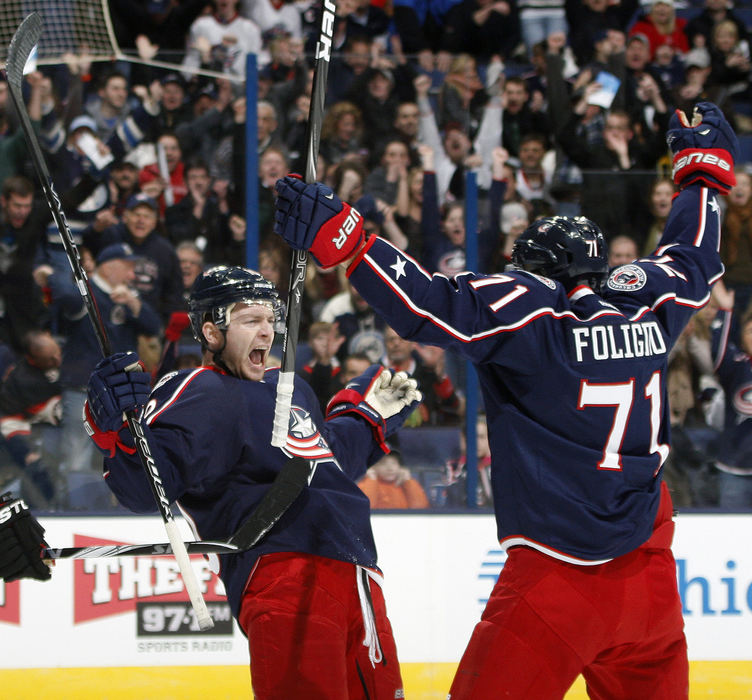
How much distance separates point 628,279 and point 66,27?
334 cm

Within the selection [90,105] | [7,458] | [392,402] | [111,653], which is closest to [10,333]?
[7,458]

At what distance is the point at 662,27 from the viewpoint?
254 inches

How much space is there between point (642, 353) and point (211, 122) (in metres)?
2.61

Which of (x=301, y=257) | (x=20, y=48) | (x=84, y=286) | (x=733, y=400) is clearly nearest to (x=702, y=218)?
(x=301, y=257)

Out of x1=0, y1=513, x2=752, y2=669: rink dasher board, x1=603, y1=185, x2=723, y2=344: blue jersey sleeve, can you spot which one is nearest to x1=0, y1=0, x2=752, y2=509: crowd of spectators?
x1=0, y1=513, x2=752, y2=669: rink dasher board

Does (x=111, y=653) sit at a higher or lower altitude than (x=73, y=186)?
lower

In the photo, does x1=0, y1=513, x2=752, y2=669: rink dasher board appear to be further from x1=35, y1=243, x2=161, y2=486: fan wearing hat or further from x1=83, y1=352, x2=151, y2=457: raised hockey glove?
x1=83, y1=352, x2=151, y2=457: raised hockey glove

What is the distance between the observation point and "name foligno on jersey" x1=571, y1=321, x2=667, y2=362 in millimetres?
2199

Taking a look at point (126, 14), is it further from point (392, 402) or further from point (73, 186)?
point (392, 402)

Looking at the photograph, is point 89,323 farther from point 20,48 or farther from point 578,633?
point 578,633

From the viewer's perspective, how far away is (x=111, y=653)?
3.88m

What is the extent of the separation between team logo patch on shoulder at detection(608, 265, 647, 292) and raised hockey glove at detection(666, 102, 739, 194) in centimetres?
43

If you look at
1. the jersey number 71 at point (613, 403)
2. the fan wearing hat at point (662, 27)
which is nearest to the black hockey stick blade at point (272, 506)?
the jersey number 71 at point (613, 403)

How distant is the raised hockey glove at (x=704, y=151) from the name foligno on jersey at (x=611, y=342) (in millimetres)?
626
